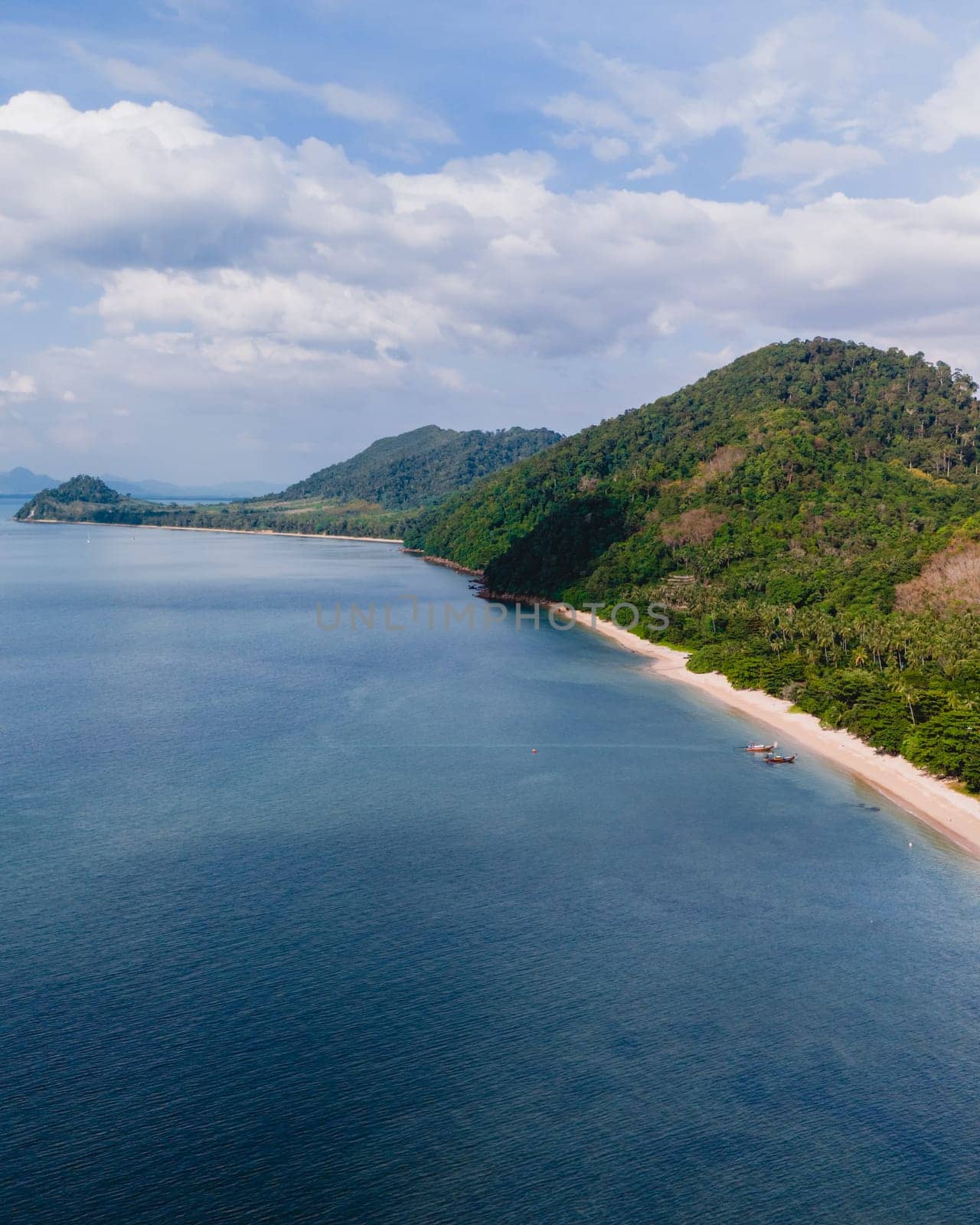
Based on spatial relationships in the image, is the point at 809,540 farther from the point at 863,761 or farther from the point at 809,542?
the point at 863,761

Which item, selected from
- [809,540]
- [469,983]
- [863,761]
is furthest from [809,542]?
[469,983]

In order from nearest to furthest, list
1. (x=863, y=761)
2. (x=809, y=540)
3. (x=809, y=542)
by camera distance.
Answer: (x=863, y=761) < (x=809, y=542) < (x=809, y=540)

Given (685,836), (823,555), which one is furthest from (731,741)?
(823,555)

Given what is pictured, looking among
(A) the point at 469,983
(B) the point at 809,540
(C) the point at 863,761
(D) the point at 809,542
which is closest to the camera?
(A) the point at 469,983

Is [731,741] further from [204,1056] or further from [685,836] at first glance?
[204,1056]

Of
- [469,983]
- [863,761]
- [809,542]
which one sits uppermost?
[809,542]

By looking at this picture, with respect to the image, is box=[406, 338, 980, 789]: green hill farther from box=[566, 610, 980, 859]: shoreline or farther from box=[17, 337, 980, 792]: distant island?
box=[566, 610, 980, 859]: shoreline

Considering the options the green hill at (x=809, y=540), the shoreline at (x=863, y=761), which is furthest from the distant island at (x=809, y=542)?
the shoreline at (x=863, y=761)
